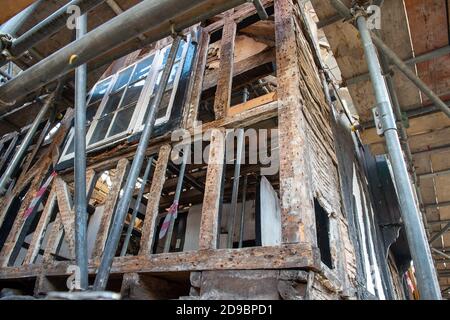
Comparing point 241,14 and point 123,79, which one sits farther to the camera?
point 123,79

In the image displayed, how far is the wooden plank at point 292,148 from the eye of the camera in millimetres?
3104

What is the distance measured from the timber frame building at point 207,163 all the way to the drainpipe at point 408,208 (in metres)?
0.02

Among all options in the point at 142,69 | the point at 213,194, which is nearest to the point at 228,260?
the point at 213,194

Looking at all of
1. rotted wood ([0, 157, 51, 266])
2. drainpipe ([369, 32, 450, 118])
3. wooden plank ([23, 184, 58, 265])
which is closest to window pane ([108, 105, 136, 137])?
wooden plank ([23, 184, 58, 265])

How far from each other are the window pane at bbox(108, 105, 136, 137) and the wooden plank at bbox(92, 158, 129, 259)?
2.49ft

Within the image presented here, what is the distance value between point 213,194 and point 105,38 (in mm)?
2158

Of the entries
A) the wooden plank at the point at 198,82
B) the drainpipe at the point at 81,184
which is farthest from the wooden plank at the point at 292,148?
the drainpipe at the point at 81,184

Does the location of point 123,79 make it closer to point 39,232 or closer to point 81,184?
point 39,232

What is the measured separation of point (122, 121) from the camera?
5.90m

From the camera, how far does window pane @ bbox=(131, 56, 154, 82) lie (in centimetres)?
662

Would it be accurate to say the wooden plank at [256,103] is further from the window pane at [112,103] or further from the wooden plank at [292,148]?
the window pane at [112,103]

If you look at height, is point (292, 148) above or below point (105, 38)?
below

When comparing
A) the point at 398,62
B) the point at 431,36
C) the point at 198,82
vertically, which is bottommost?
the point at 398,62
